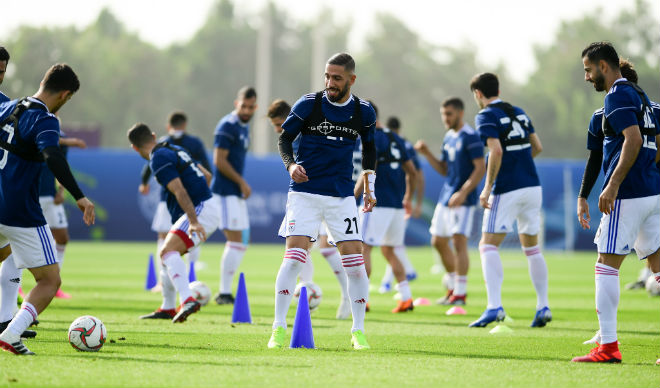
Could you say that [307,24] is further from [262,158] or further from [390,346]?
[390,346]

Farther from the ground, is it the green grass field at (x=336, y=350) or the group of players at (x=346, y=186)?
the group of players at (x=346, y=186)

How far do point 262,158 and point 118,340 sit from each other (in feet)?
78.5

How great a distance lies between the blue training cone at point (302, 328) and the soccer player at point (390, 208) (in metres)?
4.05

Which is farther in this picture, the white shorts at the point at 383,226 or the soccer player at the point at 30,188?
the white shorts at the point at 383,226

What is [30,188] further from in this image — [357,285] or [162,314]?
[162,314]

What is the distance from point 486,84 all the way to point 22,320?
5631 millimetres

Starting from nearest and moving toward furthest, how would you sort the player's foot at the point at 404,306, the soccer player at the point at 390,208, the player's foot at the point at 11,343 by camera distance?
the player's foot at the point at 11,343 < the player's foot at the point at 404,306 < the soccer player at the point at 390,208

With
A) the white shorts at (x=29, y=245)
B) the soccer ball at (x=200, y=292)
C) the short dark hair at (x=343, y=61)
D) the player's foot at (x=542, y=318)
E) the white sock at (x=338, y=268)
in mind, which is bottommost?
the soccer ball at (x=200, y=292)

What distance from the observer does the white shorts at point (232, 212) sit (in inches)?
508

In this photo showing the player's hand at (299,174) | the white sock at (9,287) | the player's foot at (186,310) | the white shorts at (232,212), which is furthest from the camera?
the white shorts at (232,212)

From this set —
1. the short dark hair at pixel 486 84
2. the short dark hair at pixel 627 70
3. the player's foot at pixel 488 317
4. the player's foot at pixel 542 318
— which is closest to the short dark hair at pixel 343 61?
the short dark hair at pixel 627 70

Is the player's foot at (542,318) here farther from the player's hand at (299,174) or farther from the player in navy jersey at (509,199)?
the player's hand at (299,174)

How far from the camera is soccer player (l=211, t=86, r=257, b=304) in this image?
12664mm

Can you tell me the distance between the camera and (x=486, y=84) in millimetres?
10258
